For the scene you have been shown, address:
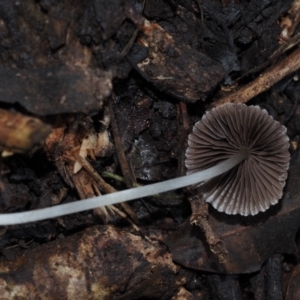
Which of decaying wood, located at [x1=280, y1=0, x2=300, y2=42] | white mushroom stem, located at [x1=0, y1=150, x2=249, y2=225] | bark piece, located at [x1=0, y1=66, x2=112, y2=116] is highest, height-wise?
decaying wood, located at [x1=280, y1=0, x2=300, y2=42]

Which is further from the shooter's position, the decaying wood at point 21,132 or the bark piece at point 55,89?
the bark piece at point 55,89

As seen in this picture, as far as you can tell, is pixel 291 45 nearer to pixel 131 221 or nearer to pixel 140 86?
pixel 140 86

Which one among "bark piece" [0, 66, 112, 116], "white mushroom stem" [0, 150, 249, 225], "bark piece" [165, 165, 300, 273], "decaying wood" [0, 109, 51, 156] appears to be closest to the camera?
"decaying wood" [0, 109, 51, 156]

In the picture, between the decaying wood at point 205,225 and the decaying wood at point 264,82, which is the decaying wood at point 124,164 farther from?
the decaying wood at point 264,82

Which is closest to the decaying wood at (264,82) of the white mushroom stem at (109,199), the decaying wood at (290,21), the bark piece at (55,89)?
the decaying wood at (290,21)

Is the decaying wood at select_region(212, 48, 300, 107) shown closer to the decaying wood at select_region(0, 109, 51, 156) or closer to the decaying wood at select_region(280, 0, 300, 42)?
the decaying wood at select_region(280, 0, 300, 42)

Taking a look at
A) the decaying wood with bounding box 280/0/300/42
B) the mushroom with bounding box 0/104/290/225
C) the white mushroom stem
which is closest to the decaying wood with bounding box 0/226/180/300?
the white mushroom stem

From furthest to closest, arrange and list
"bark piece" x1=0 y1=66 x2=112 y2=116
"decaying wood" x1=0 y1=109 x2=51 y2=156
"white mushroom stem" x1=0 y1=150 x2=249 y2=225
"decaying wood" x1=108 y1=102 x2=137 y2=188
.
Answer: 1. "decaying wood" x1=108 y1=102 x2=137 y2=188
2. "white mushroom stem" x1=0 y1=150 x2=249 y2=225
3. "bark piece" x1=0 y1=66 x2=112 y2=116
4. "decaying wood" x1=0 y1=109 x2=51 y2=156

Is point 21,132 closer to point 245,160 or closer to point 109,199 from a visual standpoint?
point 109,199
